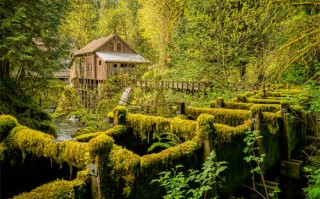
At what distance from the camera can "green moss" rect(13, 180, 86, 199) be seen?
2543 mm

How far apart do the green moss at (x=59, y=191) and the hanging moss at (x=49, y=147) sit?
16.2 inches

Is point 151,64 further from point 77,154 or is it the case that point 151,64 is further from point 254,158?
point 77,154

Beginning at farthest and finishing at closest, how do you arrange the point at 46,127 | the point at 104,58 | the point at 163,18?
the point at 104,58
the point at 163,18
the point at 46,127

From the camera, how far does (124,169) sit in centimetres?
321

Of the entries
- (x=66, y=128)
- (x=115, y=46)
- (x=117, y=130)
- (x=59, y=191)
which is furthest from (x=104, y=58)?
(x=59, y=191)

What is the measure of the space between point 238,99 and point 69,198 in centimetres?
695

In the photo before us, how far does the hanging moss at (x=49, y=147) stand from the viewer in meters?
3.31

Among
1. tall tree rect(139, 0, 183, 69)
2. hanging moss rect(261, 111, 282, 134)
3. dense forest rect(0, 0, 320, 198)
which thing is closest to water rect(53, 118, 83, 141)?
dense forest rect(0, 0, 320, 198)

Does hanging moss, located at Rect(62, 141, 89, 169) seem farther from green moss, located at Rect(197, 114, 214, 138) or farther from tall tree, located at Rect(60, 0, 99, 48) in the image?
tall tree, located at Rect(60, 0, 99, 48)

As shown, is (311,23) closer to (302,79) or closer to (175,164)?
(175,164)

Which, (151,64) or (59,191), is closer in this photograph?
(59,191)

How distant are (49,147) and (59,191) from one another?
109cm

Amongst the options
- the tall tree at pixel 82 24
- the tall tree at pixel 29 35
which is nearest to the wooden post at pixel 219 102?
the tall tree at pixel 29 35

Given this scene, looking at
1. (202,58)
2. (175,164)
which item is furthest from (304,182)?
(202,58)
